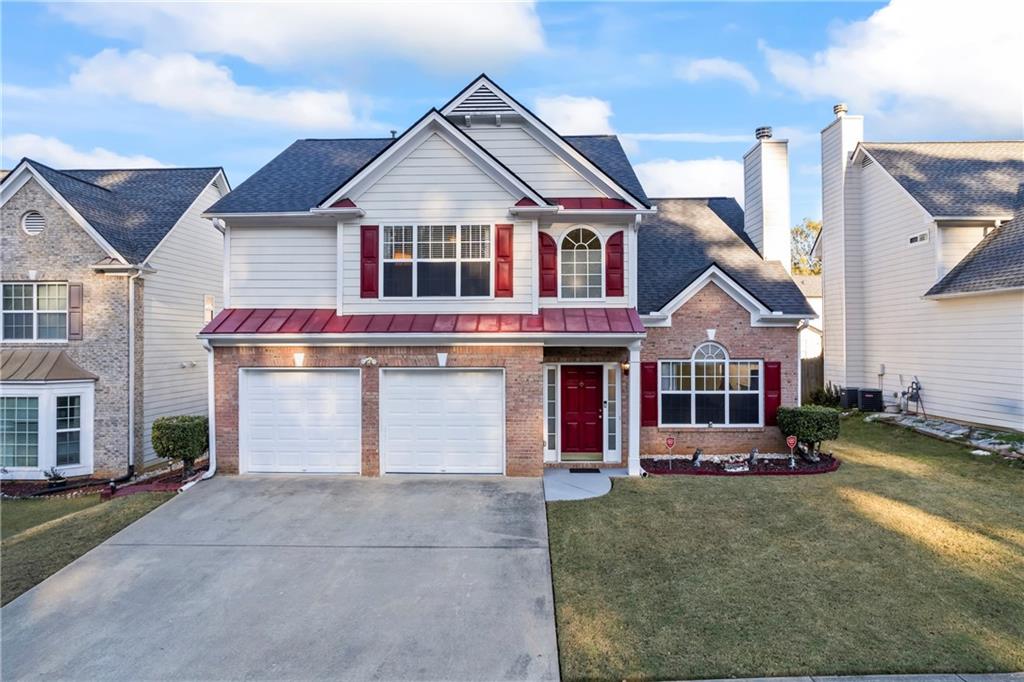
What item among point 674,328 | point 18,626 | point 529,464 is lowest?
point 18,626

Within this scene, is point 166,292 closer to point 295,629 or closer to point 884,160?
point 295,629

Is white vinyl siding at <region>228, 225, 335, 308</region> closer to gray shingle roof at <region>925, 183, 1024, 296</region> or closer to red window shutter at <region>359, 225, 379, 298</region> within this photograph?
red window shutter at <region>359, 225, 379, 298</region>

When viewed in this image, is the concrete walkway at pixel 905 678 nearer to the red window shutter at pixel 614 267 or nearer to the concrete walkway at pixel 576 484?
the concrete walkway at pixel 576 484

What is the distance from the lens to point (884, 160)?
58.1 feet

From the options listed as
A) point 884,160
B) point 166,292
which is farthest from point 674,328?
point 166,292

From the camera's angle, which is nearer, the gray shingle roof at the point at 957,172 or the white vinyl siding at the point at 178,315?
the white vinyl siding at the point at 178,315

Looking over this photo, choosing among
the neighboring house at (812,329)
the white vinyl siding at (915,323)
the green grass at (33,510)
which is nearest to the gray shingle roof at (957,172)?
the white vinyl siding at (915,323)

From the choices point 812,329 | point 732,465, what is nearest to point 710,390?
point 732,465

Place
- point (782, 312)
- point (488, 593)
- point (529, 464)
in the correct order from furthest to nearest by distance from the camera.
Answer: point (782, 312), point (529, 464), point (488, 593)

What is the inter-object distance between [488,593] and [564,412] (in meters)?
6.03

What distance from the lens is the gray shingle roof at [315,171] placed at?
1207cm

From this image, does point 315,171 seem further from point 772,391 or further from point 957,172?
point 957,172

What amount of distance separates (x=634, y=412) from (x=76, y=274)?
14032 mm

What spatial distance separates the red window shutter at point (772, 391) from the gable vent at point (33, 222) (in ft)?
60.5
